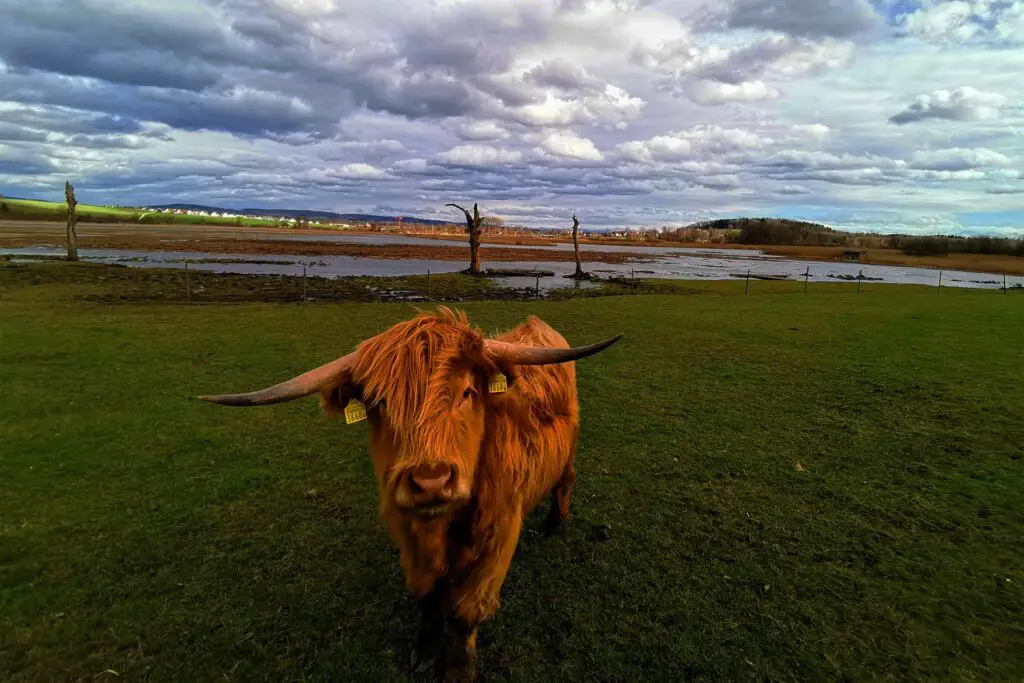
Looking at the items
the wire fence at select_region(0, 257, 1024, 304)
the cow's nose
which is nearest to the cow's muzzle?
the cow's nose

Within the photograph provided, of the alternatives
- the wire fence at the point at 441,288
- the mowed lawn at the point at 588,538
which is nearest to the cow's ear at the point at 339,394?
the mowed lawn at the point at 588,538

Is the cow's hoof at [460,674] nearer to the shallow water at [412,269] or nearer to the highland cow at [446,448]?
the highland cow at [446,448]

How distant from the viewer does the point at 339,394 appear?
288 cm

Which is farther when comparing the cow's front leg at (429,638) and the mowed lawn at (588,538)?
the mowed lawn at (588,538)

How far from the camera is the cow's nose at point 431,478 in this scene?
2.31 m

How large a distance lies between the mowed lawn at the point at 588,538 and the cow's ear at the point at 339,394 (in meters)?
1.85

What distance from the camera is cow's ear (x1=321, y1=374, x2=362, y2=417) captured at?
286cm

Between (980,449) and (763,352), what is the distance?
5.96 m

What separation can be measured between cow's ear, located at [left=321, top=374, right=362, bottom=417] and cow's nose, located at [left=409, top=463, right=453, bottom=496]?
0.75 meters

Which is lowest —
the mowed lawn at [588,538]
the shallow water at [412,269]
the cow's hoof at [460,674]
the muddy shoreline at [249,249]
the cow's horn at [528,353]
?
the cow's hoof at [460,674]

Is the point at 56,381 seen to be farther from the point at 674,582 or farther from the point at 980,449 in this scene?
the point at 980,449

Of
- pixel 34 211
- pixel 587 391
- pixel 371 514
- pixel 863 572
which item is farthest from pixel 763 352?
pixel 34 211

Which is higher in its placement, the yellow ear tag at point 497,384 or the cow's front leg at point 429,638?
the yellow ear tag at point 497,384

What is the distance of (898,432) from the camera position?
7578 millimetres
